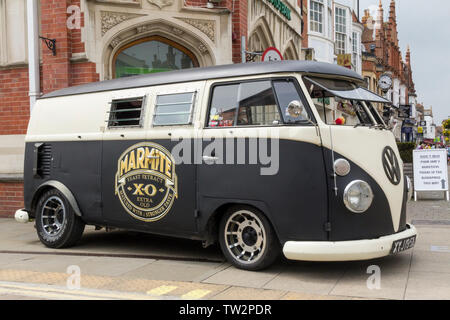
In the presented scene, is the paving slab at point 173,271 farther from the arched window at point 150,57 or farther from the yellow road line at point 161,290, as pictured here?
the arched window at point 150,57

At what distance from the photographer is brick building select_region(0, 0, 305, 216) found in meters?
11.2

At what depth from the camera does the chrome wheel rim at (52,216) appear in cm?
811

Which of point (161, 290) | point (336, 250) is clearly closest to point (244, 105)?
point (336, 250)

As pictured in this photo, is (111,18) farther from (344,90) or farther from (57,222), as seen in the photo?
(344,90)

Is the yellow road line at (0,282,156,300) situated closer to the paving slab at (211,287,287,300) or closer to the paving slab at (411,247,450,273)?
the paving slab at (211,287,287,300)

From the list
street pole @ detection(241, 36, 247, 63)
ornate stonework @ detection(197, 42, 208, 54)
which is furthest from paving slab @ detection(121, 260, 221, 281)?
street pole @ detection(241, 36, 247, 63)

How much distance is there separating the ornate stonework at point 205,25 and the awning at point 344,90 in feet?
20.5

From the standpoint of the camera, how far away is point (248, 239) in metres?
6.18

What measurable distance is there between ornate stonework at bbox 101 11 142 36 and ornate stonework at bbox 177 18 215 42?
142 centimetres

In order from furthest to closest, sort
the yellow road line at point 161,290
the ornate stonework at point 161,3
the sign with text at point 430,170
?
the sign with text at point 430,170 → the ornate stonework at point 161,3 → the yellow road line at point 161,290

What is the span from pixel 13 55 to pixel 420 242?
9.55m

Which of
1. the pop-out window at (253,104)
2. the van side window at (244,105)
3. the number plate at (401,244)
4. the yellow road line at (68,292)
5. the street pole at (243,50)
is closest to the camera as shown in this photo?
the yellow road line at (68,292)

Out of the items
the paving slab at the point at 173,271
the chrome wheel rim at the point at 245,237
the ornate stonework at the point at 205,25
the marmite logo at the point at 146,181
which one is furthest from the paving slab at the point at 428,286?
the ornate stonework at the point at 205,25

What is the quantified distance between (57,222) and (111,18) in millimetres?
5180
